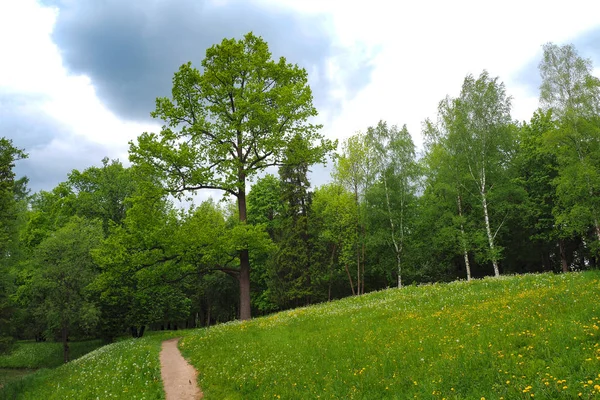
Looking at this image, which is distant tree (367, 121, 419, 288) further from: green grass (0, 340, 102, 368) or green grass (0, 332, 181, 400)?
green grass (0, 340, 102, 368)

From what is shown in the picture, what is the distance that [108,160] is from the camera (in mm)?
48250

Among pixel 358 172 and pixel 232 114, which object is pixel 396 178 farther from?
pixel 232 114

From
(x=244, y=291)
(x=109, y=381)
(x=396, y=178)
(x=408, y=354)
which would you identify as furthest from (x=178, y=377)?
(x=396, y=178)

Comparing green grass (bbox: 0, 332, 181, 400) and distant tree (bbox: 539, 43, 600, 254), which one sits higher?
distant tree (bbox: 539, 43, 600, 254)

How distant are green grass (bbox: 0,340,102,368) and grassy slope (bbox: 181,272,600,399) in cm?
2817

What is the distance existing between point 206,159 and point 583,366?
21075 mm

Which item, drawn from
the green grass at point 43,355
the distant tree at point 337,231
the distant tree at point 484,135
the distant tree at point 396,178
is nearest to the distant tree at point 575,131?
the distant tree at point 484,135

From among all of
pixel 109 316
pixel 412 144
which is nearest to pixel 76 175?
pixel 109 316

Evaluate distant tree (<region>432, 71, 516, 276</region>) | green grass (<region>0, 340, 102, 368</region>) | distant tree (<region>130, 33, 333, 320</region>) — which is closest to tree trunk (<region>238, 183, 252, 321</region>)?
distant tree (<region>130, 33, 333, 320</region>)

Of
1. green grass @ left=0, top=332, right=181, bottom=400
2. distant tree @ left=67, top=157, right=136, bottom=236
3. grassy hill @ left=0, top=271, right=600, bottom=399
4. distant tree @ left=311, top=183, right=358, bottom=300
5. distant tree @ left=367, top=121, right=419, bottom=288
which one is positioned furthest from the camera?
distant tree @ left=67, top=157, right=136, bottom=236

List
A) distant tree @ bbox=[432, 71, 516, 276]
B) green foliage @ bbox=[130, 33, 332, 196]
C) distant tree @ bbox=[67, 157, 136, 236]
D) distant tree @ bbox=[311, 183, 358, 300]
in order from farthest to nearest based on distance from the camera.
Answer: distant tree @ bbox=[67, 157, 136, 236] → distant tree @ bbox=[311, 183, 358, 300] → distant tree @ bbox=[432, 71, 516, 276] → green foliage @ bbox=[130, 33, 332, 196]

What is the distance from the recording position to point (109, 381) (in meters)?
13.4

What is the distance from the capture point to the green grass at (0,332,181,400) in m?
12.2

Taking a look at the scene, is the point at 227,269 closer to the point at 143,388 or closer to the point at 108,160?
the point at 143,388
